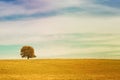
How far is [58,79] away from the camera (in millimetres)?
30531

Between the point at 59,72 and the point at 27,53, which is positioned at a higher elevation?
the point at 27,53

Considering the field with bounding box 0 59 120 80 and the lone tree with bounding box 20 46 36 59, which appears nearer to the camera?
the field with bounding box 0 59 120 80

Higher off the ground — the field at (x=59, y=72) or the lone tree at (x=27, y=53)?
the lone tree at (x=27, y=53)

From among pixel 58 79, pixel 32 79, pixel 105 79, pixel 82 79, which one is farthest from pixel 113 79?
pixel 32 79

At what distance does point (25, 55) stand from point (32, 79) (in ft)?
199

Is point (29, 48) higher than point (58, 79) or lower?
higher

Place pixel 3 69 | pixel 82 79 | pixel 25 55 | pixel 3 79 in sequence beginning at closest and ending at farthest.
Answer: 1. pixel 82 79
2. pixel 3 79
3. pixel 3 69
4. pixel 25 55

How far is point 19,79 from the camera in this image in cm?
3142

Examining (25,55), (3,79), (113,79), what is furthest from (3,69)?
(25,55)

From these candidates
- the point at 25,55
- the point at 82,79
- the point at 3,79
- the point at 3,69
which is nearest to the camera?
the point at 82,79

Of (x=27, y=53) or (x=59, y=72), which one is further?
(x=27, y=53)

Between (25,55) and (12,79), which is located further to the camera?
(25,55)

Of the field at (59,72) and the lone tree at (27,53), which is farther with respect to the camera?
the lone tree at (27,53)

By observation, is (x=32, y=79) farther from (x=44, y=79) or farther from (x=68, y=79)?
(x=68, y=79)
